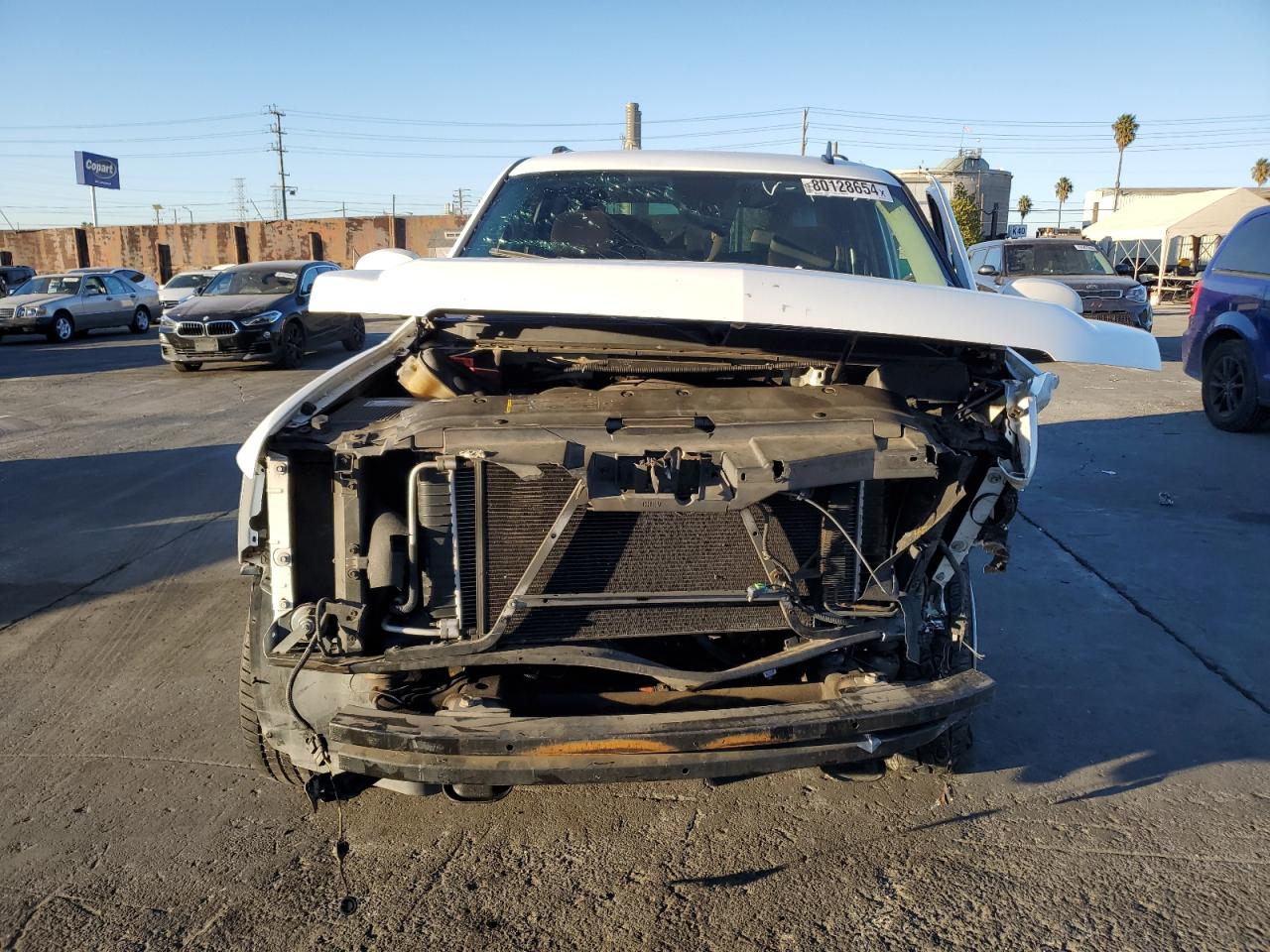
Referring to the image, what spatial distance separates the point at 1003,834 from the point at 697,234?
2.56 meters

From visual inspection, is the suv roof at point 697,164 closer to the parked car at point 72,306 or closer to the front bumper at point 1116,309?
the front bumper at point 1116,309

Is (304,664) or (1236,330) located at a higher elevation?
(1236,330)

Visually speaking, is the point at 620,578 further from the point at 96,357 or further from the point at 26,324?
the point at 26,324

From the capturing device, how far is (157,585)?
17.3 ft

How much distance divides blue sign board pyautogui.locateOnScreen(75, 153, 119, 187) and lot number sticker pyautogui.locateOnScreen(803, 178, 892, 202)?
2499 inches

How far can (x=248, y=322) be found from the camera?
13.9 m

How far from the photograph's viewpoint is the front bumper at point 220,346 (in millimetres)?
13875

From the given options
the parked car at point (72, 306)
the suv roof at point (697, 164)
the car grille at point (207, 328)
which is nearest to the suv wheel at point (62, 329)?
the parked car at point (72, 306)

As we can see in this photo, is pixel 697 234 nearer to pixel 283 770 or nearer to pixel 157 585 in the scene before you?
pixel 283 770

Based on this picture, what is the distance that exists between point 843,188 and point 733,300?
6.49 ft

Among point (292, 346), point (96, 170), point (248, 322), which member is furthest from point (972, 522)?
point (96, 170)

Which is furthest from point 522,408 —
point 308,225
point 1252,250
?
point 308,225

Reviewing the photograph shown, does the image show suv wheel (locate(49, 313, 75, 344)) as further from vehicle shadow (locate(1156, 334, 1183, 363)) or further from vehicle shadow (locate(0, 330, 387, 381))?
vehicle shadow (locate(1156, 334, 1183, 363))

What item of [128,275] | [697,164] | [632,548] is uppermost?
[697,164]
